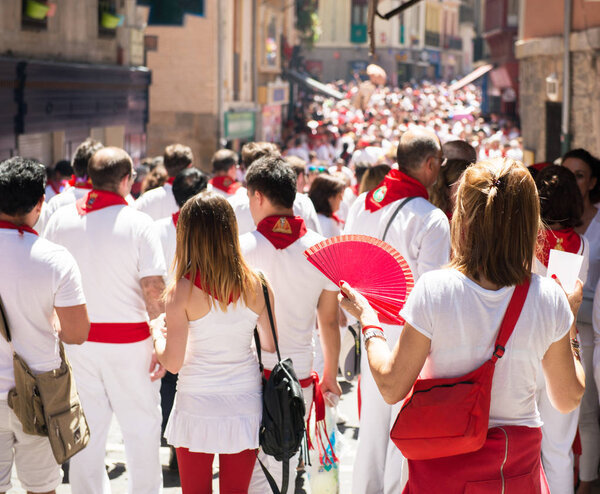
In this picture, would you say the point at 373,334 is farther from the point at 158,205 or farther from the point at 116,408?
the point at 158,205

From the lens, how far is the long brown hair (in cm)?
355

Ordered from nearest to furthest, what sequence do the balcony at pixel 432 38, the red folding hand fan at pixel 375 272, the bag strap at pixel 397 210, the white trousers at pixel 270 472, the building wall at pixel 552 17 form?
the red folding hand fan at pixel 375 272, the white trousers at pixel 270 472, the bag strap at pixel 397 210, the building wall at pixel 552 17, the balcony at pixel 432 38

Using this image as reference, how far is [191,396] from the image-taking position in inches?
143

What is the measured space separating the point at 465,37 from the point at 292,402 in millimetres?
84761

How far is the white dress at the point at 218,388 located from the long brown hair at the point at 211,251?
70 mm

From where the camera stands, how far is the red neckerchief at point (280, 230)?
4188 millimetres

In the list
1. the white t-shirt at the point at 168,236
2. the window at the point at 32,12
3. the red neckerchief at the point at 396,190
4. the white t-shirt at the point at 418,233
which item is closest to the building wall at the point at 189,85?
the window at the point at 32,12

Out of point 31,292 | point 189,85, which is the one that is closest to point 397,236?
point 31,292

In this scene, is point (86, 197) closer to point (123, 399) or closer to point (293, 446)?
point (123, 399)

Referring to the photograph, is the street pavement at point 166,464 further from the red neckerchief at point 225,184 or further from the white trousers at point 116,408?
the red neckerchief at point 225,184

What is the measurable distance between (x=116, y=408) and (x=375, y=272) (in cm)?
191

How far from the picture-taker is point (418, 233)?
4750mm

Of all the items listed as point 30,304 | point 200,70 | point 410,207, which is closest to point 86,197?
point 30,304

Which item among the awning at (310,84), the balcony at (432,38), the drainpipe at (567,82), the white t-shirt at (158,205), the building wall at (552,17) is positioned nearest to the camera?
the white t-shirt at (158,205)
